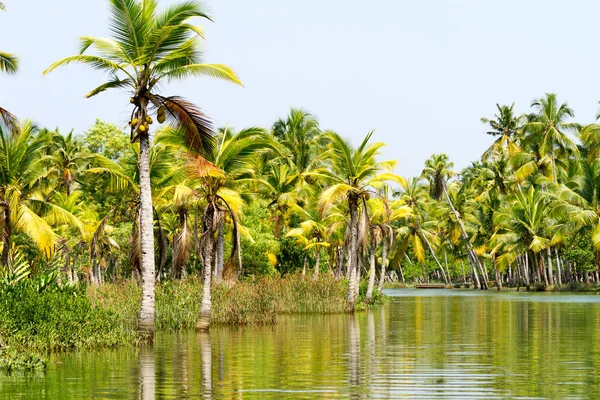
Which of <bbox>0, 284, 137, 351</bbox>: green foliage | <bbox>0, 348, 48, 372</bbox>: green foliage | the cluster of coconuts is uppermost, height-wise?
the cluster of coconuts

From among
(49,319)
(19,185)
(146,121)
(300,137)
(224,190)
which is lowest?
(49,319)

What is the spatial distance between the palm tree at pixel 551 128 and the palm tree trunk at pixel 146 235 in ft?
194

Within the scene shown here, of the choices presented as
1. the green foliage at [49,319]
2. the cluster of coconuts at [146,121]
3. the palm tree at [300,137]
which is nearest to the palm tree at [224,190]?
the cluster of coconuts at [146,121]

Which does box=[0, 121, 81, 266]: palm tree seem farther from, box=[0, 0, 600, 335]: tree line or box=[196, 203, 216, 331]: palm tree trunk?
box=[196, 203, 216, 331]: palm tree trunk

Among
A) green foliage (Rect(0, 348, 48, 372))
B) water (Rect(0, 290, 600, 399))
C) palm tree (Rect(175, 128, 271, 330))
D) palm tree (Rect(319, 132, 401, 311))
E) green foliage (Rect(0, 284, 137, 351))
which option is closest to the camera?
water (Rect(0, 290, 600, 399))

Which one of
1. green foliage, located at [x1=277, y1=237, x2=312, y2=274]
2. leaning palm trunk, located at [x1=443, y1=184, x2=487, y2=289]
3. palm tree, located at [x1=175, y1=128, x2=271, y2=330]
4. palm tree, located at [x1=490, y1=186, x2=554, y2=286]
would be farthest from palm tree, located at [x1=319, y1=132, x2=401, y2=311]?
leaning palm trunk, located at [x1=443, y1=184, x2=487, y2=289]

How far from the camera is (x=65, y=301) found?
23.0 m

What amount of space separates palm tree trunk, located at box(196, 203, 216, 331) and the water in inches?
27.5

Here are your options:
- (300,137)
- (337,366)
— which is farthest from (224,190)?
(300,137)

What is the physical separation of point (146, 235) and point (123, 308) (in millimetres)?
3271

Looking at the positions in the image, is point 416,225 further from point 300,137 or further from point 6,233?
point 6,233

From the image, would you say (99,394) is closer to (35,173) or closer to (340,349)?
(340,349)

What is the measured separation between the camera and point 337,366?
66.4 ft

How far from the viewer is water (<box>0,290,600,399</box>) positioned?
629 inches
